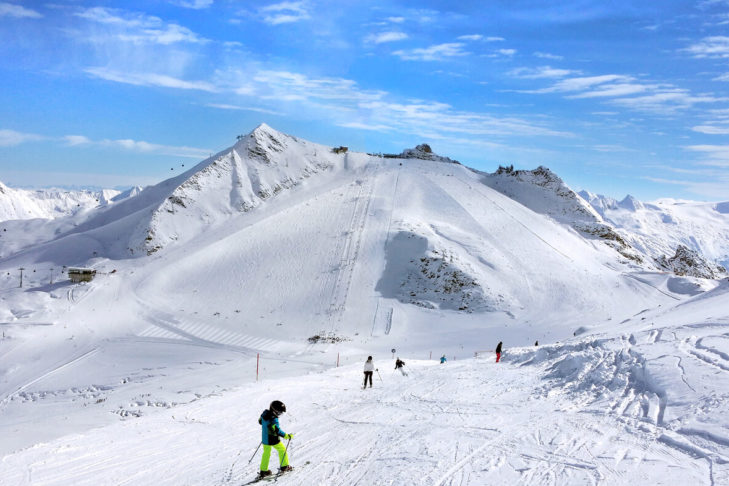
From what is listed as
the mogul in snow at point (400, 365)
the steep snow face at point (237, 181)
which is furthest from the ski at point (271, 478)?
the steep snow face at point (237, 181)

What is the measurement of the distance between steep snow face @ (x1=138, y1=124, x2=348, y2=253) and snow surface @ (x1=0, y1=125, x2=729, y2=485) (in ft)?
1.12

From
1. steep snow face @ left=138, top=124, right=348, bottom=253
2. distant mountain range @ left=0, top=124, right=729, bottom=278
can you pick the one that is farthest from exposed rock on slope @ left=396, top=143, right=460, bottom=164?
steep snow face @ left=138, top=124, right=348, bottom=253

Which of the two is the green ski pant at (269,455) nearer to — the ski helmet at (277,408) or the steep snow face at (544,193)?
the ski helmet at (277,408)

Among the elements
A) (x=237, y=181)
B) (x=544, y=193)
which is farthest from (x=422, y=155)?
(x=237, y=181)

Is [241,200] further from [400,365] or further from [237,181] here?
[400,365]

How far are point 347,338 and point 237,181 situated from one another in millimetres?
35317

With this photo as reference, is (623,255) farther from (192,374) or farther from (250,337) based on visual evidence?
(192,374)

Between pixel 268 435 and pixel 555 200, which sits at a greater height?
pixel 555 200

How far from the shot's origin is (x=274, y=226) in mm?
55656

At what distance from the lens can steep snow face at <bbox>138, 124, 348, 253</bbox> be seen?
56.6 m

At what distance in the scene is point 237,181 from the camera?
6481 centimetres

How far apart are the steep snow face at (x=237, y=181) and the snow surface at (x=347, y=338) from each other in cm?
34

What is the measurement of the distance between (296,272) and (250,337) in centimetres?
1196

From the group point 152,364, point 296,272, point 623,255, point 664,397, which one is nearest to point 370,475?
point 664,397
